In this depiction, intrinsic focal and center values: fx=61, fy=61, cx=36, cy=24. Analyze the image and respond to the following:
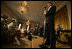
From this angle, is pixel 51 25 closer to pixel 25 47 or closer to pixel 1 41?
pixel 25 47

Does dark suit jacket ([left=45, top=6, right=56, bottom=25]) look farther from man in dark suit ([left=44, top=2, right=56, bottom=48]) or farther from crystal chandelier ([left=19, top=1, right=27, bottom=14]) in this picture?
crystal chandelier ([left=19, top=1, right=27, bottom=14])

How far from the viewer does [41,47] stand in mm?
395

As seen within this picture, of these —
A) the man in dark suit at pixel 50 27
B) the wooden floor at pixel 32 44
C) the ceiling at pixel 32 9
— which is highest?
the ceiling at pixel 32 9

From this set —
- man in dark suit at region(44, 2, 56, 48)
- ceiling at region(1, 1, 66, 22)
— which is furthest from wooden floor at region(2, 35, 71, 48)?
ceiling at region(1, 1, 66, 22)

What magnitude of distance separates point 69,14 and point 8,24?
442mm

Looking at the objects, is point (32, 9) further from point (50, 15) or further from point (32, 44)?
point (32, 44)

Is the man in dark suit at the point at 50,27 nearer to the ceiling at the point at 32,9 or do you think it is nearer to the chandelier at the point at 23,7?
the ceiling at the point at 32,9

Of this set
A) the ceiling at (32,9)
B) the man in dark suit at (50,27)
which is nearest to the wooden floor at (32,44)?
the man in dark suit at (50,27)

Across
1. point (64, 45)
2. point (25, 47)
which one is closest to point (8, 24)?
point (25, 47)

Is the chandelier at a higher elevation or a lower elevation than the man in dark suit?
higher

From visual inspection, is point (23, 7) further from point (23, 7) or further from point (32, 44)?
point (32, 44)

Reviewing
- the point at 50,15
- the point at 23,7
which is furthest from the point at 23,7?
the point at 50,15

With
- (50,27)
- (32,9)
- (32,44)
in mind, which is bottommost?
(32,44)

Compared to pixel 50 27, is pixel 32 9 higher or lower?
higher
